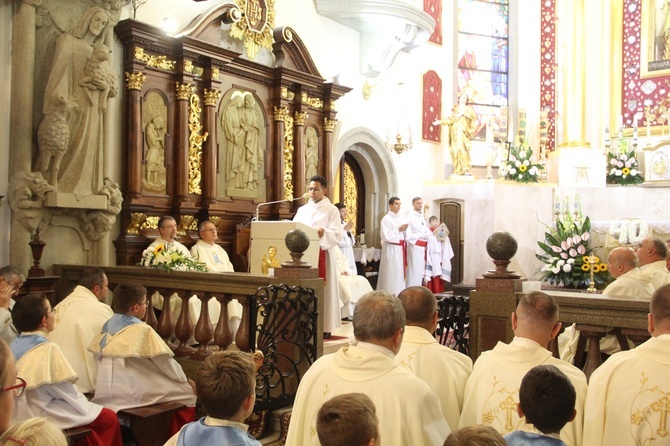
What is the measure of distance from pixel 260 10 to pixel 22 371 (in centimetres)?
741

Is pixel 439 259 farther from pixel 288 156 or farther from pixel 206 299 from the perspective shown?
pixel 206 299

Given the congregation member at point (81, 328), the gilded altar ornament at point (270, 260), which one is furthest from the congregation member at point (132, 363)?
the gilded altar ornament at point (270, 260)

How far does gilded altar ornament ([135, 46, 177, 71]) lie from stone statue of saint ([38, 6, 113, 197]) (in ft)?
2.74

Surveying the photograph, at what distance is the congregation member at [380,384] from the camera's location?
2.62 metres

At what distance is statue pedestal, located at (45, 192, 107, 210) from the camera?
7.00m

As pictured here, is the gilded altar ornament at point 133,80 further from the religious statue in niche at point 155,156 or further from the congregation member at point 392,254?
the congregation member at point 392,254

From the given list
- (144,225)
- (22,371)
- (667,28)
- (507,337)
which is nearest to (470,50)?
(667,28)

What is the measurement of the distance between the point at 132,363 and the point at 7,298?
3.31ft

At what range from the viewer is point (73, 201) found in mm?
7137

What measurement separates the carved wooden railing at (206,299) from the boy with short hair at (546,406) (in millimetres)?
2943

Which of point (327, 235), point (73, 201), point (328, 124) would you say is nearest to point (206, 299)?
point (327, 235)

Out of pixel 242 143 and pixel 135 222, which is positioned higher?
pixel 242 143

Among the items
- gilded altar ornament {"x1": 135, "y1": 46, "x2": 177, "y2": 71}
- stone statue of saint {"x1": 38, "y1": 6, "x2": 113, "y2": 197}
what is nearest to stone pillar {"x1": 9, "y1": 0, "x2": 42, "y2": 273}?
stone statue of saint {"x1": 38, "y1": 6, "x2": 113, "y2": 197}

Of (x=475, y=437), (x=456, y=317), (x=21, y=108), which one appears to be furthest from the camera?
(x=21, y=108)
